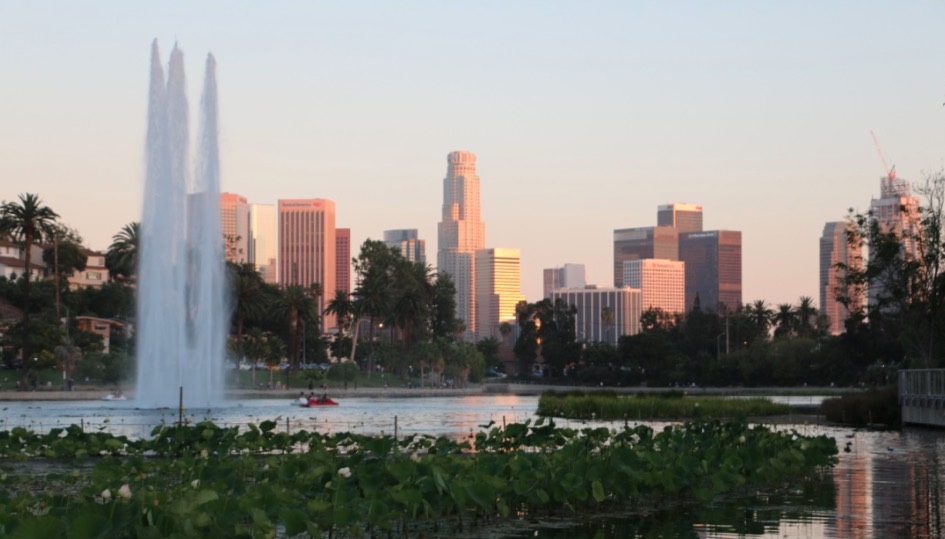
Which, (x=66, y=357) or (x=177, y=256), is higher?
(x=177, y=256)

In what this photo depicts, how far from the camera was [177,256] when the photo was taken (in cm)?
7688

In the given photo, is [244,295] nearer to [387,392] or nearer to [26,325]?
[387,392]

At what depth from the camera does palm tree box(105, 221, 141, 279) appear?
485 ft

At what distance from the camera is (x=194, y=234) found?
81.1m

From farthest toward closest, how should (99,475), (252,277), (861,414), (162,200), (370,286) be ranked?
(370,286)
(252,277)
(162,200)
(861,414)
(99,475)

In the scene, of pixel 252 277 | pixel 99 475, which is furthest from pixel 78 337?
pixel 99 475

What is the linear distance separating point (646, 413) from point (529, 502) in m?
47.2

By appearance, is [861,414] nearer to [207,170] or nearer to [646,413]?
[646,413]

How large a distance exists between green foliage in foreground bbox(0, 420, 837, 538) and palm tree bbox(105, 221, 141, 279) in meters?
117

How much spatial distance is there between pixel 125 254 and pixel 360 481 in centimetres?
13276

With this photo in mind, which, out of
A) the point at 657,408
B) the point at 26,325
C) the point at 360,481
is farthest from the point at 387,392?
the point at 360,481

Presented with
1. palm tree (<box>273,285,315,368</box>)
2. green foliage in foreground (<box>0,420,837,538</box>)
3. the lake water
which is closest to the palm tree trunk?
palm tree (<box>273,285,315,368</box>)

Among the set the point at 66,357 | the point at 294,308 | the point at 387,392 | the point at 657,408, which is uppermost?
the point at 294,308

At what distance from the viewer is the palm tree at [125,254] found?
148 metres
